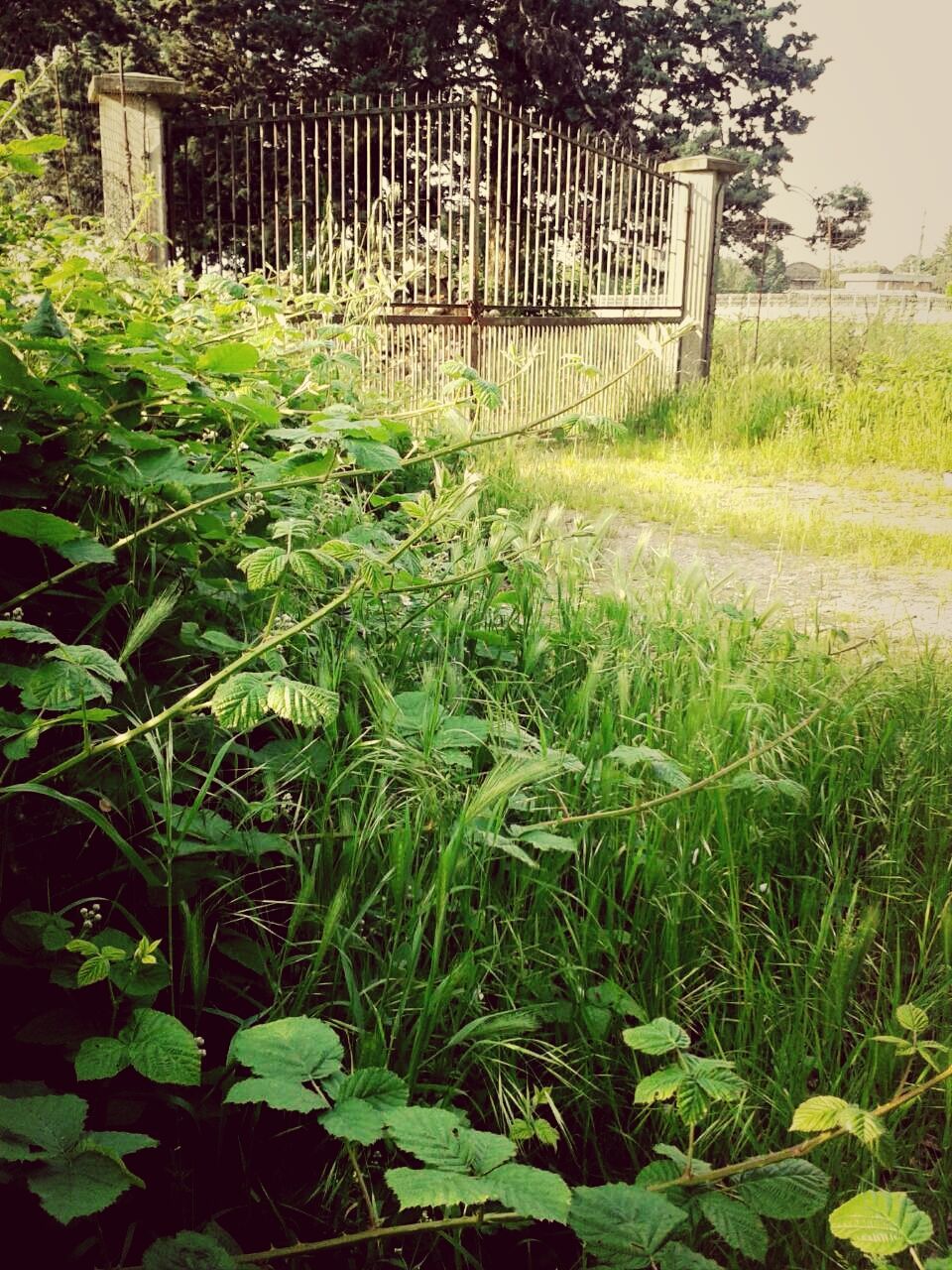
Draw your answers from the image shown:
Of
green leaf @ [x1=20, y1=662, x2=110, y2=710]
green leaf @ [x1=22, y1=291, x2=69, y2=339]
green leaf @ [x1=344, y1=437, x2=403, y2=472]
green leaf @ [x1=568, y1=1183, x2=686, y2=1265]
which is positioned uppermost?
green leaf @ [x1=22, y1=291, x2=69, y2=339]

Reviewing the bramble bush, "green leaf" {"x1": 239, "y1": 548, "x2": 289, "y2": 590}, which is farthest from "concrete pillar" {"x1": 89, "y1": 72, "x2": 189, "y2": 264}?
"green leaf" {"x1": 239, "y1": 548, "x2": 289, "y2": 590}

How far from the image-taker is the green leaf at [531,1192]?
100 centimetres

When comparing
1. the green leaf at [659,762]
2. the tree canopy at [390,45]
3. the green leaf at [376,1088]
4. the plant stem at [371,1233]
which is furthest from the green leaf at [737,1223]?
the tree canopy at [390,45]

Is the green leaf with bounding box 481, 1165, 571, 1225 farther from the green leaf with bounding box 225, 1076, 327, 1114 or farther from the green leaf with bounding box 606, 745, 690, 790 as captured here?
the green leaf with bounding box 606, 745, 690, 790

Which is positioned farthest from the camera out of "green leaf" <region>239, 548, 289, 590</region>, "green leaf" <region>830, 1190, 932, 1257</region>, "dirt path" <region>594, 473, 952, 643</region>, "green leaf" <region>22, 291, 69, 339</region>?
"dirt path" <region>594, 473, 952, 643</region>

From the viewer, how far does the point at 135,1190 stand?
130 cm

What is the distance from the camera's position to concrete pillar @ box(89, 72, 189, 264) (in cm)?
739

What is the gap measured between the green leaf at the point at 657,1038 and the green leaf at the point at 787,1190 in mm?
167

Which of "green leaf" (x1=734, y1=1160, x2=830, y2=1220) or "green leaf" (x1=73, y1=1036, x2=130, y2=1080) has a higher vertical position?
"green leaf" (x1=73, y1=1036, x2=130, y2=1080)

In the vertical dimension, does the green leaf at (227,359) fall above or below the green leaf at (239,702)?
above

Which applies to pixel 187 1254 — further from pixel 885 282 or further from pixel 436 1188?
pixel 885 282

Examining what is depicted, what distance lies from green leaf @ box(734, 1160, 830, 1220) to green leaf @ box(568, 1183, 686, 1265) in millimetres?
118

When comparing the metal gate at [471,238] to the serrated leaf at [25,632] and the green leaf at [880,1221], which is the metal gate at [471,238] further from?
the green leaf at [880,1221]

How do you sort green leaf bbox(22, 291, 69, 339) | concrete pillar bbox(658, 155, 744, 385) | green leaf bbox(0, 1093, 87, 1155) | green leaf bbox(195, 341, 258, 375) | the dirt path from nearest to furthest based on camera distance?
green leaf bbox(0, 1093, 87, 1155) < green leaf bbox(22, 291, 69, 339) < green leaf bbox(195, 341, 258, 375) < the dirt path < concrete pillar bbox(658, 155, 744, 385)
